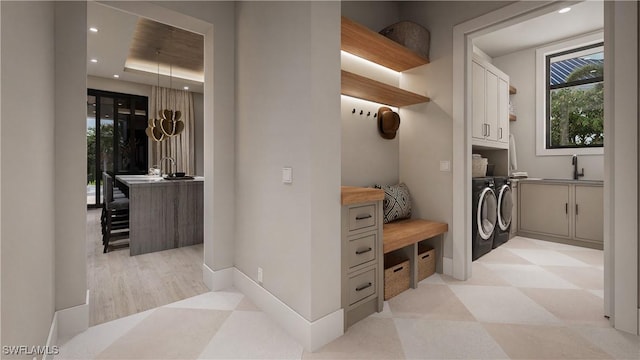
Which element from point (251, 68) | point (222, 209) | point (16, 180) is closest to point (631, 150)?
point (251, 68)

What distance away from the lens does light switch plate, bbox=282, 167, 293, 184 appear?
1.80m

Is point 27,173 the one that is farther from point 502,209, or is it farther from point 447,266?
point 502,209

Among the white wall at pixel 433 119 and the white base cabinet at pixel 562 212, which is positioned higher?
the white wall at pixel 433 119

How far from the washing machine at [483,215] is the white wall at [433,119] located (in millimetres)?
480

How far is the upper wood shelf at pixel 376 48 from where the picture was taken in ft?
7.52

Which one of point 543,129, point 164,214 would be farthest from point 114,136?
point 543,129

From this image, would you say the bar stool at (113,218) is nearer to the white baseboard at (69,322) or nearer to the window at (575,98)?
the white baseboard at (69,322)

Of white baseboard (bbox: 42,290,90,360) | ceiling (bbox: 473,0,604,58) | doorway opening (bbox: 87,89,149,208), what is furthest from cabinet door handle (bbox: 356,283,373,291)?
doorway opening (bbox: 87,89,149,208)

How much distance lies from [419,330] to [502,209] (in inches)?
103

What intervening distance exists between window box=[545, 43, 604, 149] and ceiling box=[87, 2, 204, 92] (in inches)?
224

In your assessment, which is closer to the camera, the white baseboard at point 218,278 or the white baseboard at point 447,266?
the white baseboard at point 218,278

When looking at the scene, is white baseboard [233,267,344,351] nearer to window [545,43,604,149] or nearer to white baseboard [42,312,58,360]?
white baseboard [42,312,58,360]

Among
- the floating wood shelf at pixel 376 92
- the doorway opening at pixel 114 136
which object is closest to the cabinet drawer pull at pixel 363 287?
the floating wood shelf at pixel 376 92

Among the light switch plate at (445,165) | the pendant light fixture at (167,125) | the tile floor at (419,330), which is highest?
the pendant light fixture at (167,125)
